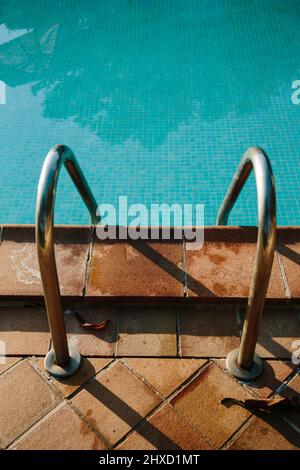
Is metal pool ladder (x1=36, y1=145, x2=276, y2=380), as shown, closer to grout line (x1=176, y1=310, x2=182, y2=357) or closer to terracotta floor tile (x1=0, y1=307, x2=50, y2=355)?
terracotta floor tile (x1=0, y1=307, x2=50, y2=355)

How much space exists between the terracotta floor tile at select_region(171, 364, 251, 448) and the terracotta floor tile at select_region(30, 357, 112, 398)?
1.48 ft

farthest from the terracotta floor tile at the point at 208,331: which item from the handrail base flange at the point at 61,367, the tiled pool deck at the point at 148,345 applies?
the handrail base flange at the point at 61,367

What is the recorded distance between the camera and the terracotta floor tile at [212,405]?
1.91m

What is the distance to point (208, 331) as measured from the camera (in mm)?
2309

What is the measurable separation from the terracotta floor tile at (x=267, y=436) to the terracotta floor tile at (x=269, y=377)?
14 cm

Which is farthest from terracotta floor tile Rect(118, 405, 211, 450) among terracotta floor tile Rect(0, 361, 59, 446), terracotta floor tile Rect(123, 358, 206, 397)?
terracotta floor tile Rect(0, 361, 59, 446)

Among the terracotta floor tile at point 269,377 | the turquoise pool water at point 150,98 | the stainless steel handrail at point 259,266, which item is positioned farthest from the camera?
the turquoise pool water at point 150,98

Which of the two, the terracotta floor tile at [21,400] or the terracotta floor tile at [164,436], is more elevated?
the terracotta floor tile at [21,400]

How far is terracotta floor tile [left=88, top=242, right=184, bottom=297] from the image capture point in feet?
7.99

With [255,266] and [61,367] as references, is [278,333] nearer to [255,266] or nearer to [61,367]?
[255,266]

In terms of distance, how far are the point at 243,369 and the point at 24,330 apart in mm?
1272

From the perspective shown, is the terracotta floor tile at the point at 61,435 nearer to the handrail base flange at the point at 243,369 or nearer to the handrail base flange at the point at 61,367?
the handrail base flange at the point at 61,367

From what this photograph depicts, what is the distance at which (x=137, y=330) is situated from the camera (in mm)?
2332
